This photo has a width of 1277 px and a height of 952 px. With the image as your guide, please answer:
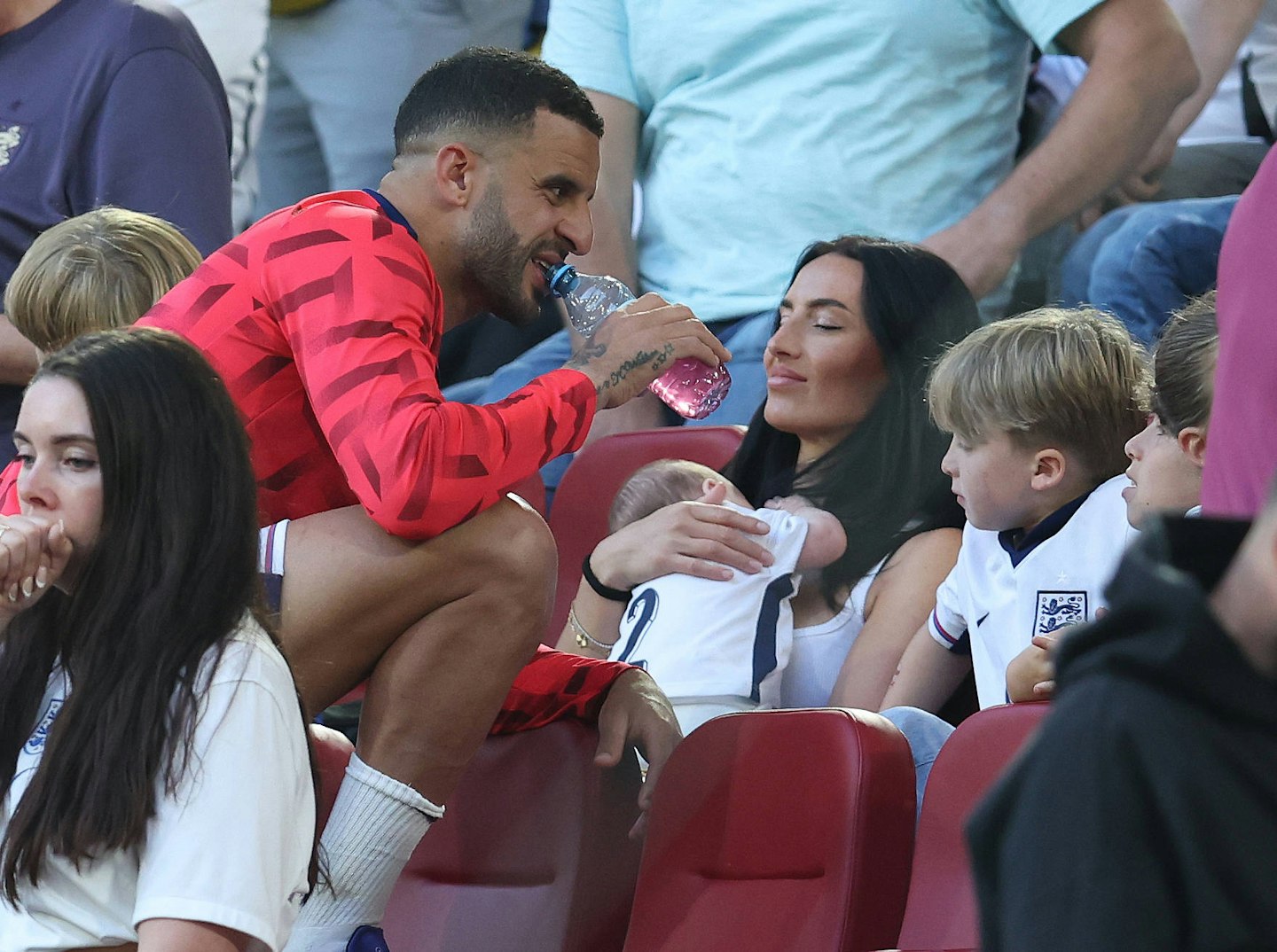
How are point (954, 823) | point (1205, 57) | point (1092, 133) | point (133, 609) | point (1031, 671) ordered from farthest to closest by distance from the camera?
point (1205, 57) → point (1092, 133) → point (1031, 671) → point (954, 823) → point (133, 609)

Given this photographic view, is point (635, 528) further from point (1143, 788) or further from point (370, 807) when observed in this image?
point (1143, 788)

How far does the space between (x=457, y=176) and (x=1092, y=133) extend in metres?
1.35

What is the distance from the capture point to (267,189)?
4.07m

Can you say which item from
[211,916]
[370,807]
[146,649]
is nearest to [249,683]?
[146,649]

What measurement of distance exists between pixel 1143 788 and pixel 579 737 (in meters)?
1.36

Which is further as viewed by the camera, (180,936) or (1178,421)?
(1178,421)

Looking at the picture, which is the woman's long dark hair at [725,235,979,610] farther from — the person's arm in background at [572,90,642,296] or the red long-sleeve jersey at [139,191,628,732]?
the person's arm in background at [572,90,642,296]

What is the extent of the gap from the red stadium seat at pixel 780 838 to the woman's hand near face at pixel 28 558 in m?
0.71

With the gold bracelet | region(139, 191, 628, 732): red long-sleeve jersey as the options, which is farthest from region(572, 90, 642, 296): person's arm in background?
region(139, 191, 628, 732): red long-sleeve jersey

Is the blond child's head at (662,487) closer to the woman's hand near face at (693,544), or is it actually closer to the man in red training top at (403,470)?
the woman's hand near face at (693,544)

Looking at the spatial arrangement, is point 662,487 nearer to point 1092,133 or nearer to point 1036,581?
point 1036,581

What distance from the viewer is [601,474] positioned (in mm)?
2688

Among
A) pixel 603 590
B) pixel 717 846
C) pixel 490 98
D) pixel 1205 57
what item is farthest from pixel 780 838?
pixel 1205 57

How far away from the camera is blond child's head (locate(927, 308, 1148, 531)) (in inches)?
78.7
